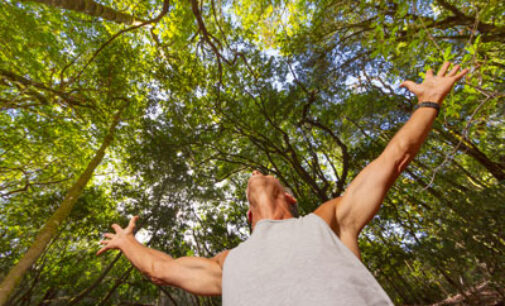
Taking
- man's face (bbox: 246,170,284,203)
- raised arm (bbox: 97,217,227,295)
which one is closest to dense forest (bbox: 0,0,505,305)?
man's face (bbox: 246,170,284,203)

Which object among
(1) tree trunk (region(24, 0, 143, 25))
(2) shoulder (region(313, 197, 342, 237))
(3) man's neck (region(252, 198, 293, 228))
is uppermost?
(1) tree trunk (region(24, 0, 143, 25))

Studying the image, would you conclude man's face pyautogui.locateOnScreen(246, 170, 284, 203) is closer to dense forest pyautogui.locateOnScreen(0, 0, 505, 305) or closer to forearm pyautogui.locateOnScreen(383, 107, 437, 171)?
forearm pyautogui.locateOnScreen(383, 107, 437, 171)

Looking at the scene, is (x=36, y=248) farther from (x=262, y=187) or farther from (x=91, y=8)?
(x=262, y=187)

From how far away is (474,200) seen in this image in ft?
16.3

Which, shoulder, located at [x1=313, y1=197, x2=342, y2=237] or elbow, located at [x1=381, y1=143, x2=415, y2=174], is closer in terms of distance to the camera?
elbow, located at [x1=381, y1=143, x2=415, y2=174]

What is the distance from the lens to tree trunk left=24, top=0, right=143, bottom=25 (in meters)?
3.12

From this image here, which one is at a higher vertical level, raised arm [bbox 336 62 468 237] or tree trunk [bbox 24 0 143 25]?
tree trunk [bbox 24 0 143 25]

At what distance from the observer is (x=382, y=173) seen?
1.50 meters

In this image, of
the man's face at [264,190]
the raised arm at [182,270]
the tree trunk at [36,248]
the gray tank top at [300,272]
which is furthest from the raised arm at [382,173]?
the tree trunk at [36,248]

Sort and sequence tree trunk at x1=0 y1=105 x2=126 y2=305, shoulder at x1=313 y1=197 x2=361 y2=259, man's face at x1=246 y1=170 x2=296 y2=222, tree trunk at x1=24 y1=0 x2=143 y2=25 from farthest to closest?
tree trunk at x1=0 y1=105 x2=126 y2=305
tree trunk at x1=24 y1=0 x2=143 y2=25
man's face at x1=246 y1=170 x2=296 y2=222
shoulder at x1=313 y1=197 x2=361 y2=259

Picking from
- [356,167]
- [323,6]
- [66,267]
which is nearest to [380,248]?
[356,167]

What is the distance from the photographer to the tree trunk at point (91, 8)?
123 inches

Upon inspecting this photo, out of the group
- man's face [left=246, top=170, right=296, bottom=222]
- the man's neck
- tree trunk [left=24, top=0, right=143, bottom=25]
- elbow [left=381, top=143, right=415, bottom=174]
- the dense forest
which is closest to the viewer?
elbow [left=381, top=143, right=415, bottom=174]

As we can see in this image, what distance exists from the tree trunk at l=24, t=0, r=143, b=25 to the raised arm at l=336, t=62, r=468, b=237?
14.7 ft
